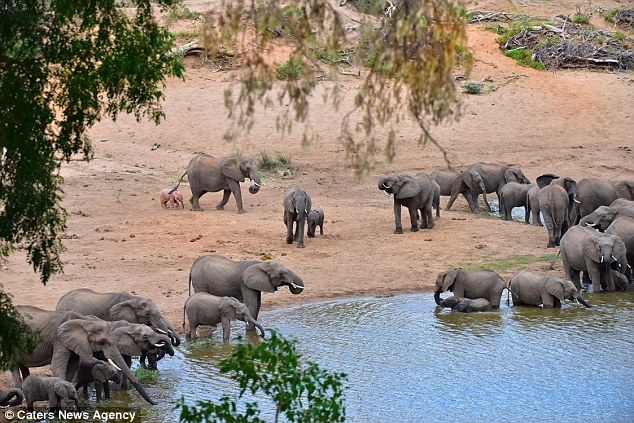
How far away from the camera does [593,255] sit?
16375mm

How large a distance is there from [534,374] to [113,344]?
15.0ft

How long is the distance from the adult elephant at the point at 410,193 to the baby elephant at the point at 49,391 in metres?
11.2

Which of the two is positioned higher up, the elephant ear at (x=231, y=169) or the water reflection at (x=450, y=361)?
the elephant ear at (x=231, y=169)

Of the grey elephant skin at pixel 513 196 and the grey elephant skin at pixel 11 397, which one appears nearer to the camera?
the grey elephant skin at pixel 11 397

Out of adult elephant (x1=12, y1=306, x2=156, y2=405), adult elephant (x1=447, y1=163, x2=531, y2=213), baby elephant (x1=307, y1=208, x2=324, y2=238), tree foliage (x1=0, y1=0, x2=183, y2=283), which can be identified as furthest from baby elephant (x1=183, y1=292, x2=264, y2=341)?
adult elephant (x1=447, y1=163, x2=531, y2=213)

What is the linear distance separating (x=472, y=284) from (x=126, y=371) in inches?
242

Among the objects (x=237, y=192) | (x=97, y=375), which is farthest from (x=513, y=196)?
(x=97, y=375)

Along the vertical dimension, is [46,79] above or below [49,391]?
above

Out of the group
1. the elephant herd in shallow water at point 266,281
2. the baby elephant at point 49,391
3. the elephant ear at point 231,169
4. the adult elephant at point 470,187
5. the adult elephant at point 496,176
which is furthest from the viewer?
the adult elephant at point 496,176

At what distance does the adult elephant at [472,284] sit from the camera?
50.4ft

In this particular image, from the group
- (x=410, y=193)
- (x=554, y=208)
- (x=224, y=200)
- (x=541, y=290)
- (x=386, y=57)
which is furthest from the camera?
(x=224, y=200)

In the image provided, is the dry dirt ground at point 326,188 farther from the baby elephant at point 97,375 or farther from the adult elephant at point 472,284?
the baby elephant at point 97,375

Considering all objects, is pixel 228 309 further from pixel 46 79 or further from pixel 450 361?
pixel 46 79

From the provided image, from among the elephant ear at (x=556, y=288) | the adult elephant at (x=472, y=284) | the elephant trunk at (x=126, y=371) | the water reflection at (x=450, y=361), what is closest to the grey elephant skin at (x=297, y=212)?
the water reflection at (x=450, y=361)
